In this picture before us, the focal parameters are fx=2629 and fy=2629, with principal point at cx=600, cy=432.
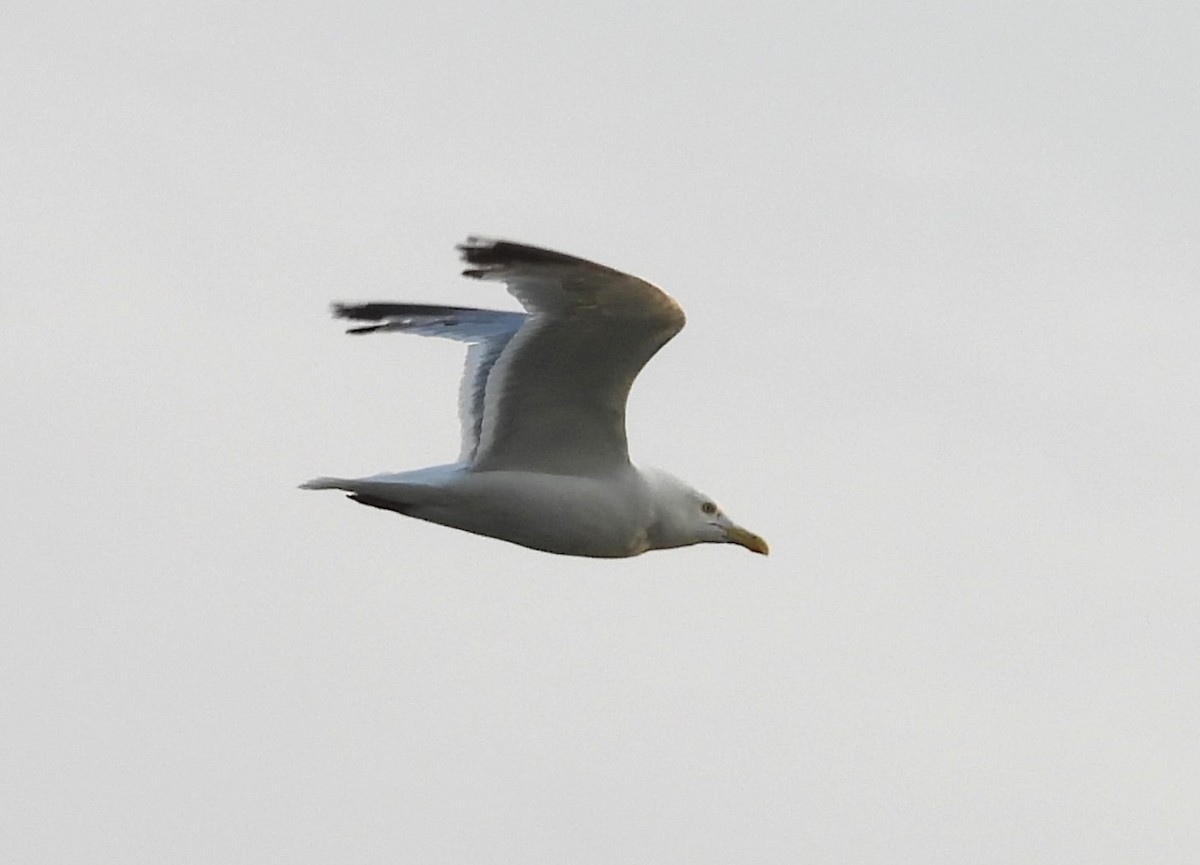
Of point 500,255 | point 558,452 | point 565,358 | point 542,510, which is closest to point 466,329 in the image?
point 558,452

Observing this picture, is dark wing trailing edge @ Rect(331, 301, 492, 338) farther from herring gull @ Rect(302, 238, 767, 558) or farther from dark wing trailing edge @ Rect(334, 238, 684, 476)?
herring gull @ Rect(302, 238, 767, 558)

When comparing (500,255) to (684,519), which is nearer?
(500,255)

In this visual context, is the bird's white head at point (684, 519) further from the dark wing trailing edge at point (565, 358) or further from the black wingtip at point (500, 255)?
the black wingtip at point (500, 255)

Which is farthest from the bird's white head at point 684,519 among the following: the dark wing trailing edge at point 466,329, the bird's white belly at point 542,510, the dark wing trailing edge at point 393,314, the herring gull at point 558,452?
the dark wing trailing edge at point 393,314

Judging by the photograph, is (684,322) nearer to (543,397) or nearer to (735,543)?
(543,397)

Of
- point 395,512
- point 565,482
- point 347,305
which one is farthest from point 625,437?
point 347,305

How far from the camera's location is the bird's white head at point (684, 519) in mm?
14398

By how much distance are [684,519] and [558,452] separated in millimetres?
945

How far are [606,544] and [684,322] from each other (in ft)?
5.35

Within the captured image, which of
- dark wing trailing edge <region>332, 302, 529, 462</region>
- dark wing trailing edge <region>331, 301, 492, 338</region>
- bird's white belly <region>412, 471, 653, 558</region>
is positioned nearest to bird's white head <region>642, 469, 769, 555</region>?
bird's white belly <region>412, 471, 653, 558</region>

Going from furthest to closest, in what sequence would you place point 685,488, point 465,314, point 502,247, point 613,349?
1. point 465,314
2. point 685,488
3. point 613,349
4. point 502,247

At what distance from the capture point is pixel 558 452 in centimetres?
1408

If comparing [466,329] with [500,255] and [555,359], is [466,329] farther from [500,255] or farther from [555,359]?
[500,255]

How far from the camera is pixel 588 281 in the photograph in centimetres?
1273
